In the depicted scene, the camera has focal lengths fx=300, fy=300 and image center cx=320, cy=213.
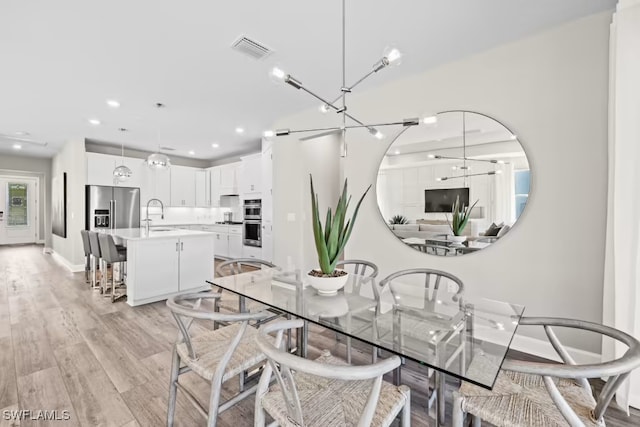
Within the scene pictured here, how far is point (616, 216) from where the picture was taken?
185 centimetres

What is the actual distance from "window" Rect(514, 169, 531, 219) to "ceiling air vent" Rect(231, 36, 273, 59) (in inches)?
93.7

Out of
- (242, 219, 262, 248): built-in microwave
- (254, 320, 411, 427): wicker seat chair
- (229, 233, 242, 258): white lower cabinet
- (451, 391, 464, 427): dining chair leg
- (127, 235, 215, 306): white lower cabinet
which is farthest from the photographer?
(229, 233, 242, 258): white lower cabinet

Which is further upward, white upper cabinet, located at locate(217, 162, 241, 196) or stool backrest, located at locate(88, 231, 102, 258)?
white upper cabinet, located at locate(217, 162, 241, 196)

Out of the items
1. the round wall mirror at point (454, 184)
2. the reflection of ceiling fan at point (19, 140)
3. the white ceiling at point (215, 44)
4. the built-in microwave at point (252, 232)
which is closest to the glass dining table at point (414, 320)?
the round wall mirror at point (454, 184)

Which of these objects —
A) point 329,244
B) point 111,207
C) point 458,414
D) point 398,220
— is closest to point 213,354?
point 329,244

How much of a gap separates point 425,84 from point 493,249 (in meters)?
1.73

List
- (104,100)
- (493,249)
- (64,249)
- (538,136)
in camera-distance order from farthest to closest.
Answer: (64,249) < (104,100) < (493,249) < (538,136)

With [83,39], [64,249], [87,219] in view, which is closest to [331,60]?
[83,39]

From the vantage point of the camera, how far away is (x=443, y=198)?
118 inches

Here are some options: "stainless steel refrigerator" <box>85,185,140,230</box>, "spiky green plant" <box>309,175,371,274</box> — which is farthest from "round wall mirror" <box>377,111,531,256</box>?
"stainless steel refrigerator" <box>85,185,140,230</box>

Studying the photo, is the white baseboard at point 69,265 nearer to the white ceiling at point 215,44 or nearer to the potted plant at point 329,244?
the white ceiling at point 215,44

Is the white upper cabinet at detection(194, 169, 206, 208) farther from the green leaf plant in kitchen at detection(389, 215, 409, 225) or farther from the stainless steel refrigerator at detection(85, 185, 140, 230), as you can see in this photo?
the green leaf plant in kitchen at detection(389, 215, 409, 225)

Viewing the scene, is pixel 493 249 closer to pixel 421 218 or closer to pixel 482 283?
pixel 482 283

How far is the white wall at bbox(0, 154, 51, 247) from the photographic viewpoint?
7.58m
